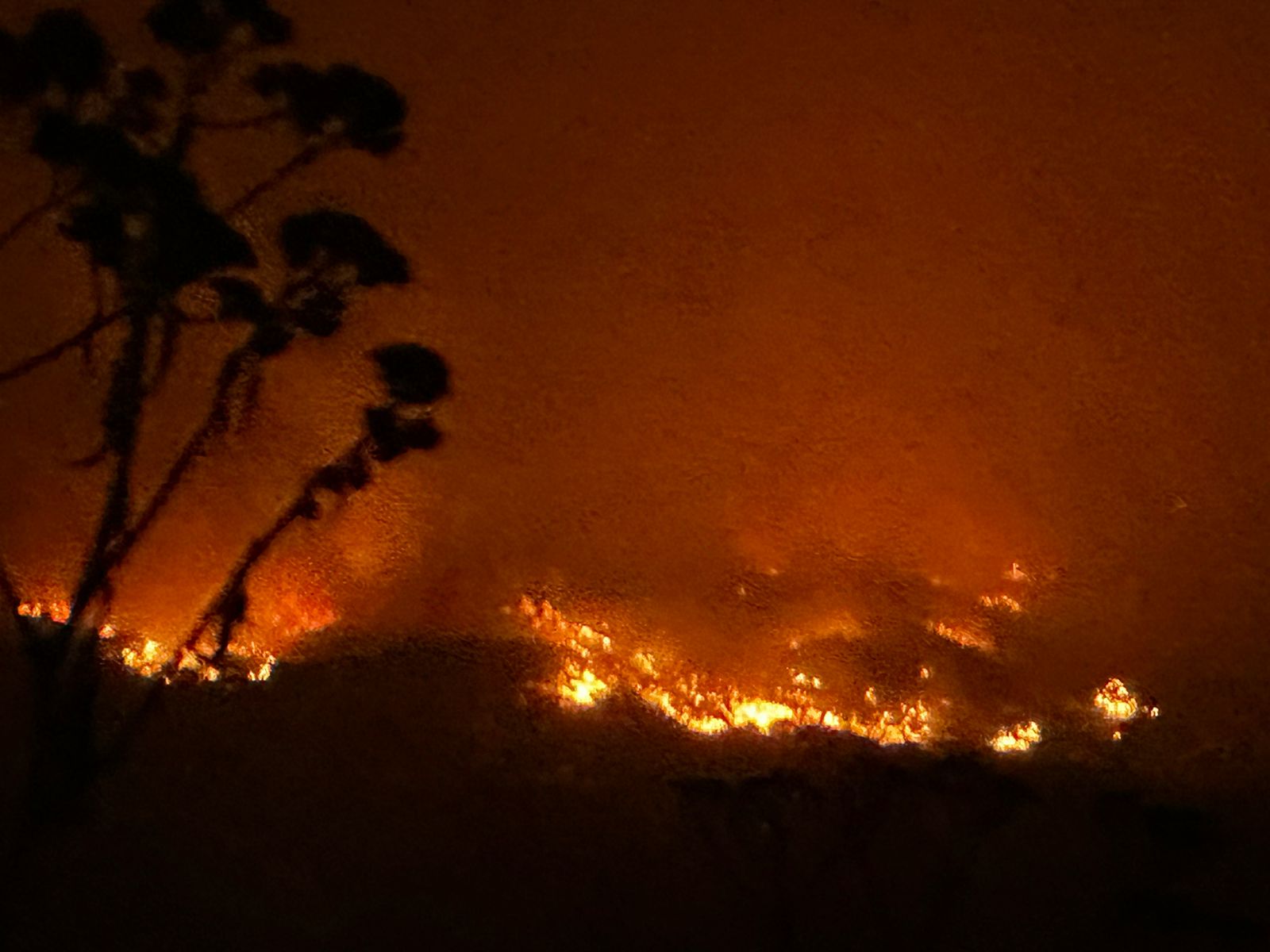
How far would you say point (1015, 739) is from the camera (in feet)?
5.04

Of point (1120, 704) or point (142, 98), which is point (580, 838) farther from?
point (142, 98)

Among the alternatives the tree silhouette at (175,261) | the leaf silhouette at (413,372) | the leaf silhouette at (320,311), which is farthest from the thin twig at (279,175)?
the leaf silhouette at (413,372)

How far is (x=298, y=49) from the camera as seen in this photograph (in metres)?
1.52

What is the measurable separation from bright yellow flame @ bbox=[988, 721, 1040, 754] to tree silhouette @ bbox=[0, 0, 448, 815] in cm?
86

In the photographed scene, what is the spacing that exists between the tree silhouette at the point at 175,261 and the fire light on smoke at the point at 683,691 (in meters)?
0.34

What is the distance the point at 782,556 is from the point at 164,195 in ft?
3.17

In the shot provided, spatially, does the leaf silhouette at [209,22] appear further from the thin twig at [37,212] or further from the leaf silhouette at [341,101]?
the thin twig at [37,212]

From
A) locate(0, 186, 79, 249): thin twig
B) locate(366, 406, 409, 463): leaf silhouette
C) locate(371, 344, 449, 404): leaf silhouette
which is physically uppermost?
locate(0, 186, 79, 249): thin twig

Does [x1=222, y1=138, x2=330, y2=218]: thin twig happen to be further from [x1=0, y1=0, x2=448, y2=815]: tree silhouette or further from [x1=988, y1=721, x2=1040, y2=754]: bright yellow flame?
[x1=988, y1=721, x2=1040, y2=754]: bright yellow flame

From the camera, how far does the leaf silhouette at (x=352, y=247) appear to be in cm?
154

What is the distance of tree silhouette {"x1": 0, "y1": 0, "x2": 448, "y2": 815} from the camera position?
4.95 feet

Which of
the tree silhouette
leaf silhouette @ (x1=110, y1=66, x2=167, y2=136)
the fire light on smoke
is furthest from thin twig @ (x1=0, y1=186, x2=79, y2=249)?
the fire light on smoke

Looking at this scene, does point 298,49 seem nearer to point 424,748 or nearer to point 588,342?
point 588,342

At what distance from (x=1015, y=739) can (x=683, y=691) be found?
45 cm
